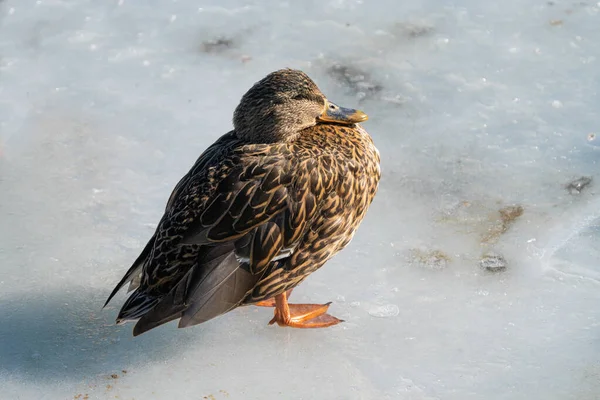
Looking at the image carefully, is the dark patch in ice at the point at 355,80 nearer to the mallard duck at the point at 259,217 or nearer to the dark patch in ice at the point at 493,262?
the mallard duck at the point at 259,217

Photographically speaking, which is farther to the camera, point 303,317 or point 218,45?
point 218,45

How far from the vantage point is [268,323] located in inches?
166

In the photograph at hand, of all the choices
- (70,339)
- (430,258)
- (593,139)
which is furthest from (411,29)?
(70,339)

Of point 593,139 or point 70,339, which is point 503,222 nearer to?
point 593,139

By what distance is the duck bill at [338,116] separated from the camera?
4297 mm

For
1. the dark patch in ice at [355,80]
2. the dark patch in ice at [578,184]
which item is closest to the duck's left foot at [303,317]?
the dark patch in ice at [578,184]

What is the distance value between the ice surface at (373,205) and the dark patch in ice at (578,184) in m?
0.03

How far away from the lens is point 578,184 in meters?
4.78

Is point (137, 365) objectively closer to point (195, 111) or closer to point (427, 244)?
point (427, 244)

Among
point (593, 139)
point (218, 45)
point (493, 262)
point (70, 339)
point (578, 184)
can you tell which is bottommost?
point (70, 339)

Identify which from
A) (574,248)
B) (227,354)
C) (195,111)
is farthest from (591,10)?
(227,354)

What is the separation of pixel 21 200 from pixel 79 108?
82cm

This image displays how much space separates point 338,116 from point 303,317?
37.3 inches

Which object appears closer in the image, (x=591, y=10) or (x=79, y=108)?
(x=79, y=108)
